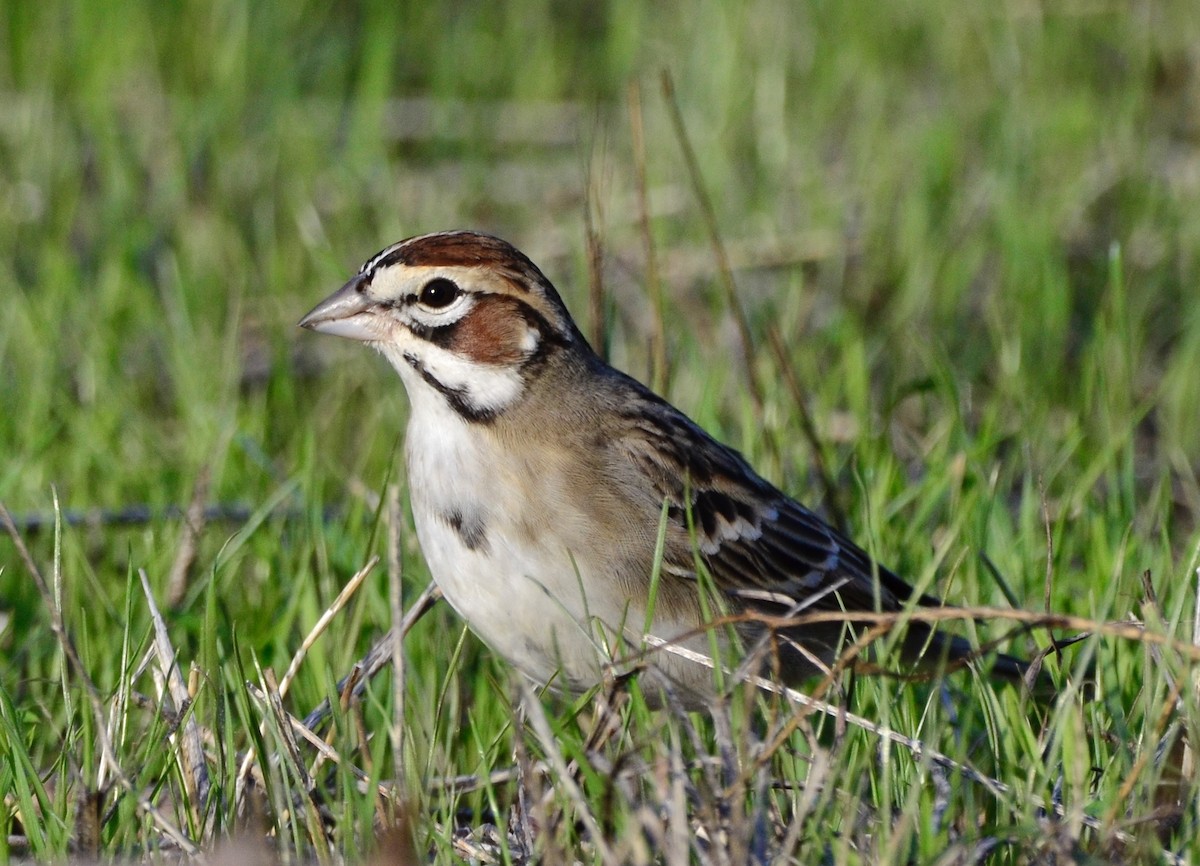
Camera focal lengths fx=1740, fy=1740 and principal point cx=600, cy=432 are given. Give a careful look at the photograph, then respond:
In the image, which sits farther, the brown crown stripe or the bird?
the brown crown stripe

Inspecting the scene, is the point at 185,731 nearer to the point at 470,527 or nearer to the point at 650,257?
the point at 470,527

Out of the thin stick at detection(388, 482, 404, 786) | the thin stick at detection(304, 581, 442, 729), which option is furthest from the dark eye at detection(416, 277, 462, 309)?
the thin stick at detection(388, 482, 404, 786)

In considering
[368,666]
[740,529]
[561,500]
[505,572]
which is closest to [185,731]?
[368,666]

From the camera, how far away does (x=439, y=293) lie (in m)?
3.40

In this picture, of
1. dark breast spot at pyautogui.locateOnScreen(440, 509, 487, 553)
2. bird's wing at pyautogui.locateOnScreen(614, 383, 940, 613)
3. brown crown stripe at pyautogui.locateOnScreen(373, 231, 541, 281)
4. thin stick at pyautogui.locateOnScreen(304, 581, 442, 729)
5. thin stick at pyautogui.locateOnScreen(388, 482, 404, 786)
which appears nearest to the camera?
thin stick at pyautogui.locateOnScreen(388, 482, 404, 786)

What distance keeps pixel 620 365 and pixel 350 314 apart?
6.29ft

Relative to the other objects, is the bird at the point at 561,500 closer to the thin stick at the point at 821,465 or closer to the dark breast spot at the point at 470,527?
the dark breast spot at the point at 470,527

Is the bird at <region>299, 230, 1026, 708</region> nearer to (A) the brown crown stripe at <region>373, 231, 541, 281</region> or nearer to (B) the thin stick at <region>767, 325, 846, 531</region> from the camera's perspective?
(A) the brown crown stripe at <region>373, 231, 541, 281</region>

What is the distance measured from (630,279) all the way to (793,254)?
548mm

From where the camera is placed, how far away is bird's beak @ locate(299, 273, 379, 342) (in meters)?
3.43

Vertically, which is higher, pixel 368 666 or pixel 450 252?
pixel 450 252

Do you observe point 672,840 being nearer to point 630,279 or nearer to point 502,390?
point 502,390

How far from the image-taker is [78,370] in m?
4.87

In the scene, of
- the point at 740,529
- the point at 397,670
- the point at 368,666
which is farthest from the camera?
the point at 740,529
